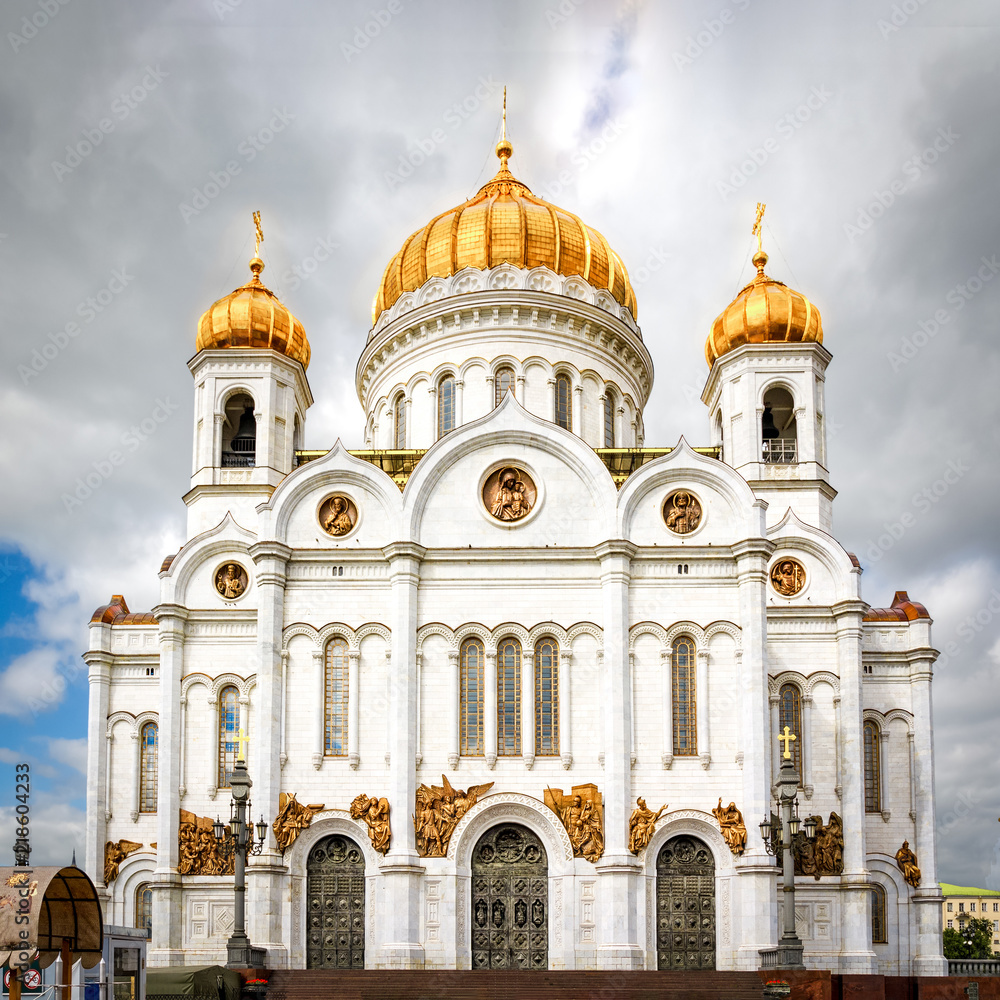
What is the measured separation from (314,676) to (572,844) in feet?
22.5

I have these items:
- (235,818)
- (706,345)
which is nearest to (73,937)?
(235,818)

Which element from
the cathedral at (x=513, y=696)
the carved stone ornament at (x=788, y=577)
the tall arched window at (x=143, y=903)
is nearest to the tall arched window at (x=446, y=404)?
the cathedral at (x=513, y=696)

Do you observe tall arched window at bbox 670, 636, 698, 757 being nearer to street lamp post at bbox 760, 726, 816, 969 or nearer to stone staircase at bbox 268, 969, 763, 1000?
stone staircase at bbox 268, 969, 763, 1000

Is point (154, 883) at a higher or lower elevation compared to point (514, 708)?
lower

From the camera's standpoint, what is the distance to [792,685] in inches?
1341

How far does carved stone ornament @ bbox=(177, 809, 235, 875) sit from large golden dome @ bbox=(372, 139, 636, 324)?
16.5m

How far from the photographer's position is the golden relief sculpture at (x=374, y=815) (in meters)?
29.4

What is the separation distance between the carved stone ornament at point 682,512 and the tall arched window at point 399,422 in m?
10.1

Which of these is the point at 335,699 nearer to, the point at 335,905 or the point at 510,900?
the point at 335,905

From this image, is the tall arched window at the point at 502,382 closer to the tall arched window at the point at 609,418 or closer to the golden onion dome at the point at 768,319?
the tall arched window at the point at 609,418

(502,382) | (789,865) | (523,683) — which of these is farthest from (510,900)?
(502,382)

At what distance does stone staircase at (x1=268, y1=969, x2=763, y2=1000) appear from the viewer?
87.1ft

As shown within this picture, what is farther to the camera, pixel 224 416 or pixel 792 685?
pixel 224 416

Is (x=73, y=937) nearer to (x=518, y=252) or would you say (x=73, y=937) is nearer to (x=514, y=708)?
(x=514, y=708)
